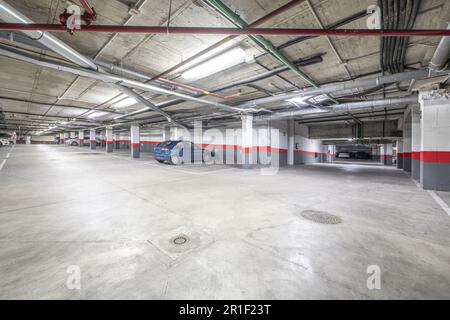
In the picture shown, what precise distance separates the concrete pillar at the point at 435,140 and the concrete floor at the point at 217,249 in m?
2.32

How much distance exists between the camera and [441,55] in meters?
3.36

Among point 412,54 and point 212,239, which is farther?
point 412,54

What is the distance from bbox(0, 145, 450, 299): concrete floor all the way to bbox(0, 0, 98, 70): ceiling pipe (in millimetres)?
3023

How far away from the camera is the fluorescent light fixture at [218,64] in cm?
416

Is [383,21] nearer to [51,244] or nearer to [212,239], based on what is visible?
[212,239]

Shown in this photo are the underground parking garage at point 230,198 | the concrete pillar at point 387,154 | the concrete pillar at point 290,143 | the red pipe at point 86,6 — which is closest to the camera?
the underground parking garage at point 230,198

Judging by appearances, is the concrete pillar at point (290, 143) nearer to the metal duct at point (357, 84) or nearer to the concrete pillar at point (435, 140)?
the metal duct at point (357, 84)

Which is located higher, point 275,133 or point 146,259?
point 275,133

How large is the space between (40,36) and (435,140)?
9660 millimetres

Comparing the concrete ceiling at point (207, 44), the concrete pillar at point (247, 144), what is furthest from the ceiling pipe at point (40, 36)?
the concrete pillar at point (247, 144)

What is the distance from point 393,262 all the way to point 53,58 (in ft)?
25.8

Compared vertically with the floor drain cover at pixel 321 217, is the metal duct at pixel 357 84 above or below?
above

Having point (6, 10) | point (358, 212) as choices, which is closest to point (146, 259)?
point (358, 212)

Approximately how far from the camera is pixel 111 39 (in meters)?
3.83
